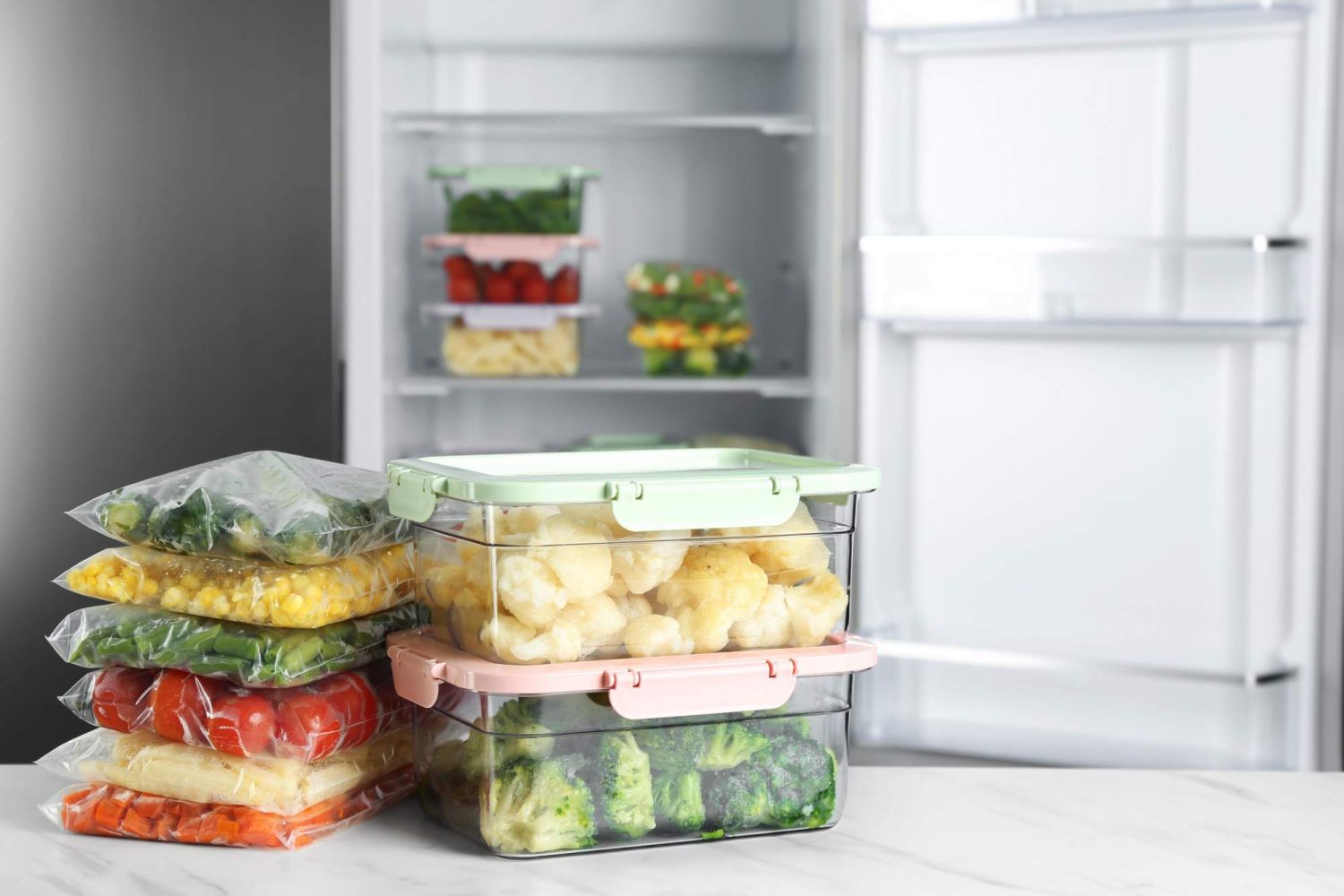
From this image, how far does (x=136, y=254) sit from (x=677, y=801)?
1.58m

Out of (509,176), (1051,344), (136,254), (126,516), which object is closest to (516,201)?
(509,176)

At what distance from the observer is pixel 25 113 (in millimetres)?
2004

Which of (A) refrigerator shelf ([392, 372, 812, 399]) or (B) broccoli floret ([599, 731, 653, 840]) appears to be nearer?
(B) broccoli floret ([599, 731, 653, 840])

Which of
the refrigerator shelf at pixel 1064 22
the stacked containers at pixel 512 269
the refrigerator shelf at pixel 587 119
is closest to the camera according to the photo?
the refrigerator shelf at pixel 1064 22

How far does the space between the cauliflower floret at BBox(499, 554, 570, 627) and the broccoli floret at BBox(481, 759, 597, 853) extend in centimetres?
8

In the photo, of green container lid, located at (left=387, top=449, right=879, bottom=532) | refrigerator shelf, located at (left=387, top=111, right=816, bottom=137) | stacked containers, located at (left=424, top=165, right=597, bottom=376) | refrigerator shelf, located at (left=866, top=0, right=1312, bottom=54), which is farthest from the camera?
stacked containers, located at (left=424, top=165, right=597, bottom=376)

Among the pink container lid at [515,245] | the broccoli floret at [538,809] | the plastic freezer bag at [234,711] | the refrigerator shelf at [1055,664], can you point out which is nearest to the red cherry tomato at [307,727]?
the plastic freezer bag at [234,711]

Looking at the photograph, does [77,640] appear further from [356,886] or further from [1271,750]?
[1271,750]

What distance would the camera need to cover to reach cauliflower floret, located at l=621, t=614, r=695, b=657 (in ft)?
2.48

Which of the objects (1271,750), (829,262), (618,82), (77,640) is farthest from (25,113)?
(1271,750)

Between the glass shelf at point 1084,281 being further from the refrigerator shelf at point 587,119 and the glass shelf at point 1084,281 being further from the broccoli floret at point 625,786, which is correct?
the broccoli floret at point 625,786

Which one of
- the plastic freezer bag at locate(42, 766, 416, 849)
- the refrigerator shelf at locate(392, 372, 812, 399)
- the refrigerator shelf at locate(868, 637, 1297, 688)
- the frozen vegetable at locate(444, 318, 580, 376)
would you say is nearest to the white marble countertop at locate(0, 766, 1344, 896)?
the plastic freezer bag at locate(42, 766, 416, 849)

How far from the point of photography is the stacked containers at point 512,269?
2248mm

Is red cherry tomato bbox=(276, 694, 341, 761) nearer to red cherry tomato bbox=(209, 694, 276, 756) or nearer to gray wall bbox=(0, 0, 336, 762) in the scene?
red cherry tomato bbox=(209, 694, 276, 756)
